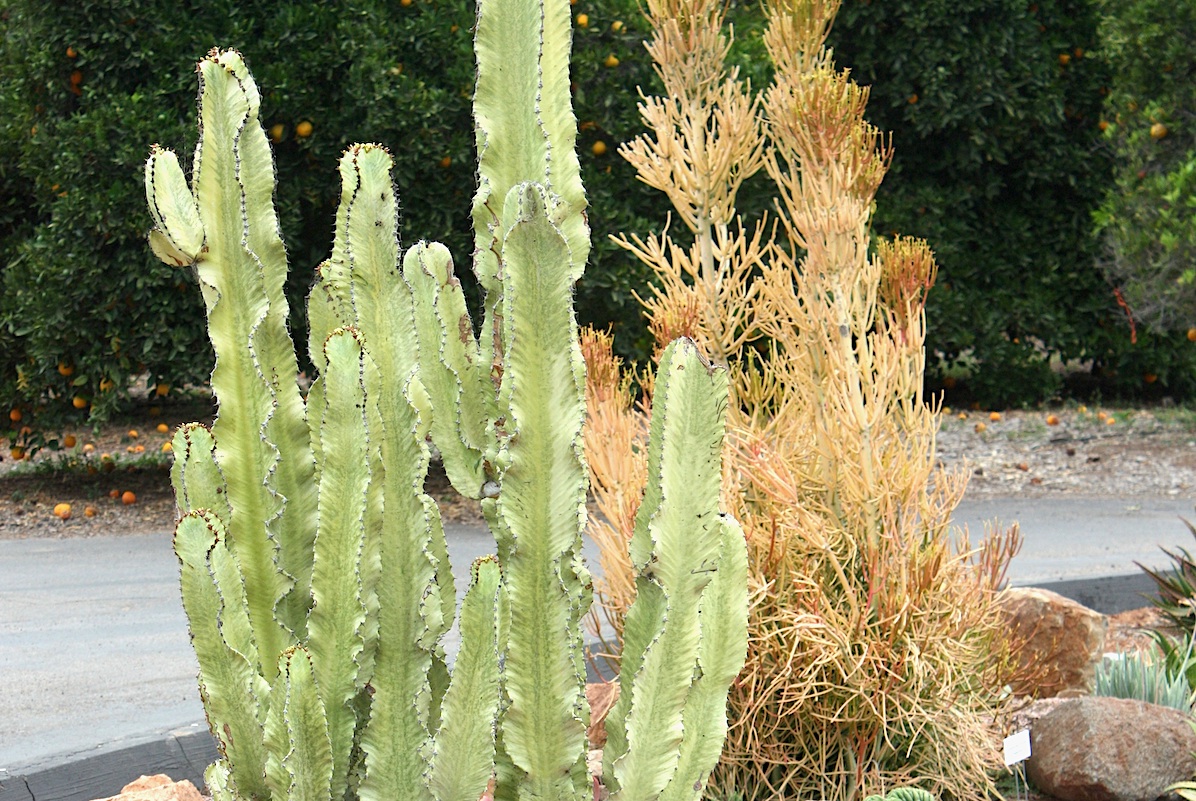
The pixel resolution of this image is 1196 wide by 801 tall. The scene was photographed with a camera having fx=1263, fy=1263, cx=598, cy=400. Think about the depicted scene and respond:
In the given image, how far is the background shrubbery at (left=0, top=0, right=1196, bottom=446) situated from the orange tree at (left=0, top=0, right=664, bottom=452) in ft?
0.05

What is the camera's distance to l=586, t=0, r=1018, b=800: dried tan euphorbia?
9.56ft

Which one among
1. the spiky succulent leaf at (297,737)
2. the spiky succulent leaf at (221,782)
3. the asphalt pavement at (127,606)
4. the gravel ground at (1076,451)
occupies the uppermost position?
the spiky succulent leaf at (297,737)

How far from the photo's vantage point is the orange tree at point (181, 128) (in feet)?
21.8

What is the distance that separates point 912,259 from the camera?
3303 mm

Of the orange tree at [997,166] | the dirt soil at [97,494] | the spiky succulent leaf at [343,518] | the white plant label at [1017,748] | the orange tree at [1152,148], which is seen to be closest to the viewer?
the spiky succulent leaf at [343,518]

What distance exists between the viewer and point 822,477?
A: 3.12m

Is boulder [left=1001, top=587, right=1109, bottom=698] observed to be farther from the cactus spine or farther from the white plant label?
the cactus spine

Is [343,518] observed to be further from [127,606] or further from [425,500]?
[127,606]

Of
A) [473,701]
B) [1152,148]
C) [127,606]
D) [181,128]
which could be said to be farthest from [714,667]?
[1152,148]

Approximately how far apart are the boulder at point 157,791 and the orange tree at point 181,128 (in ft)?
13.8

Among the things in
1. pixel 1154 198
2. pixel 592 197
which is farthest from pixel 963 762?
pixel 1154 198

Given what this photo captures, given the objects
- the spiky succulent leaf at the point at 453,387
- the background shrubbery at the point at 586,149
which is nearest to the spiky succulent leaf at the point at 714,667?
the spiky succulent leaf at the point at 453,387

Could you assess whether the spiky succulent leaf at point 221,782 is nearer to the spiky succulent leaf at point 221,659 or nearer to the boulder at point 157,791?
the spiky succulent leaf at point 221,659

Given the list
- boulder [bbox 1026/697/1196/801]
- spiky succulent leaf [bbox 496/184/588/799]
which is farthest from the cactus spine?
boulder [bbox 1026/697/1196/801]
